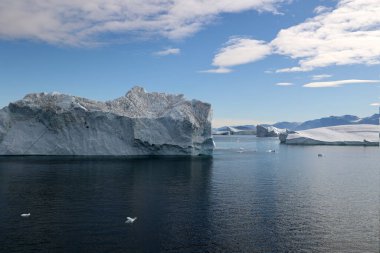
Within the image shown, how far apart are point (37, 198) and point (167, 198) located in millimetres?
11528

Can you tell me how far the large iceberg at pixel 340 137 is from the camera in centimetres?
12650

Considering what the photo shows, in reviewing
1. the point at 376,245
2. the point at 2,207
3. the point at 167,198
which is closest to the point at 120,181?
the point at 167,198

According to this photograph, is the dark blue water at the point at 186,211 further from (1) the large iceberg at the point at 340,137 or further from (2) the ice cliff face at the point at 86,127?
(1) the large iceberg at the point at 340,137

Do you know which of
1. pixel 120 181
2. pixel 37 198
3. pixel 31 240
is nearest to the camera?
pixel 31 240

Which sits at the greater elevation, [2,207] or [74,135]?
[74,135]

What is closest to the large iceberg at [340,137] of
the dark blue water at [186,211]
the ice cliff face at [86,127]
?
the ice cliff face at [86,127]

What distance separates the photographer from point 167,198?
116 ft

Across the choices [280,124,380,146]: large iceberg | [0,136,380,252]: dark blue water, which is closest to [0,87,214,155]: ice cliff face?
[0,136,380,252]: dark blue water

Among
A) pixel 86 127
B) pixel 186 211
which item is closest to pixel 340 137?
pixel 86 127

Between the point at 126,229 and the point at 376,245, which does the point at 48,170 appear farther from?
the point at 376,245

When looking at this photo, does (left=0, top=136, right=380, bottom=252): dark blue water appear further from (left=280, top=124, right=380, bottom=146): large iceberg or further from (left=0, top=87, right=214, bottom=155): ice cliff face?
(left=280, top=124, right=380, bottom=146): large iceberg

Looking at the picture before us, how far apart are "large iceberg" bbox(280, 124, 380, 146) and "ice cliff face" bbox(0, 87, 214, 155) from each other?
221 ft

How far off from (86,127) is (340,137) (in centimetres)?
9086

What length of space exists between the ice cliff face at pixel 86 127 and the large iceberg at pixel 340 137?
6730cm
